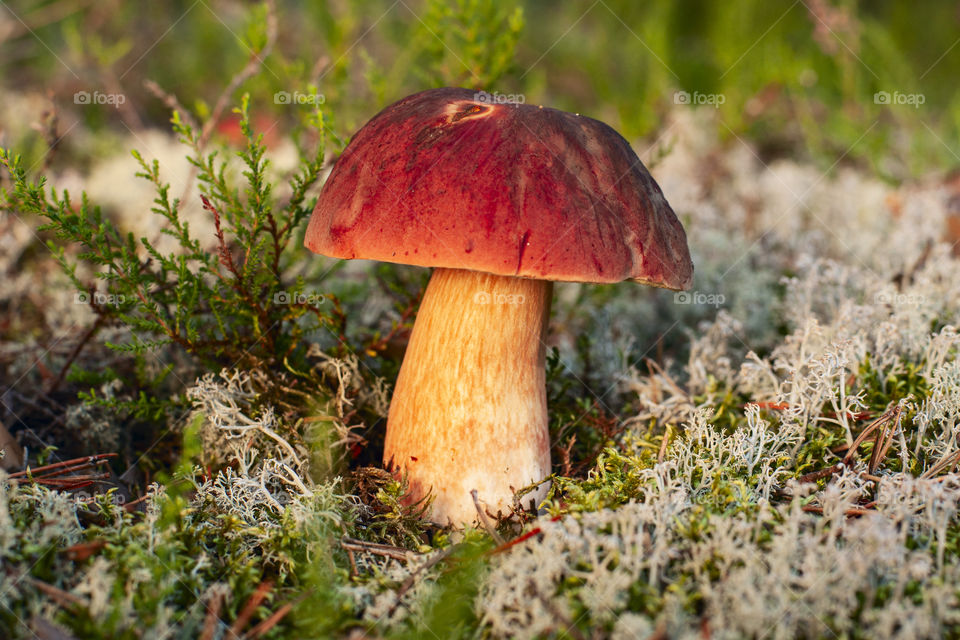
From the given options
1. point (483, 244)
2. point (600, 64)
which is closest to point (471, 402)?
point (483, 244)

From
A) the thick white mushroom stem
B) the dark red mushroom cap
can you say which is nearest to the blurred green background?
the dark red mushroom cap

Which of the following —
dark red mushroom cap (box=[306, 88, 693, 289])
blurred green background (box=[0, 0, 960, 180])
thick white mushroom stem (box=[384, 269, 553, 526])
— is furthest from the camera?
Answer: blurred green background (box=[0, 0, 960, 180])

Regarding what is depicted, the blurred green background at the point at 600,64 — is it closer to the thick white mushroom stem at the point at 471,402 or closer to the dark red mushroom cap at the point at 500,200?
the dark red mushroom cap at the point at 500,200

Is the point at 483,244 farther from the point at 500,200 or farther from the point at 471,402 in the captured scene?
the point at 471,402

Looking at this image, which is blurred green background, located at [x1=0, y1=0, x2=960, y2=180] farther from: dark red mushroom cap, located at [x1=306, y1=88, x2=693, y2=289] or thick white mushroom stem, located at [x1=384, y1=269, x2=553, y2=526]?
thick white mushroom stem, located at [x1=384, y1=269, x2=553, y2=526]

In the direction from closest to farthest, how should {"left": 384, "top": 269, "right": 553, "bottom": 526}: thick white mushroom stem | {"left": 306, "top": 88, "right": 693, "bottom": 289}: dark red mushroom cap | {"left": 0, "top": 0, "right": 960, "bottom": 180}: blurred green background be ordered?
{"left": 306, "top": 88, "right": 693, "bottom": 289}: dark red mushroom cap, {"left": 384, "top": 269, "right": 553, "bottom": 526}: thick white mushroom stem, {"left": 0, "top": 0, "right": 960, "bottom": 180}: blurred green background

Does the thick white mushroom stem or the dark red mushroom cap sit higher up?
the dark red mushroom cap

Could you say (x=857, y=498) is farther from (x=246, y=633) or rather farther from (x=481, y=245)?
(x=246, y=633)

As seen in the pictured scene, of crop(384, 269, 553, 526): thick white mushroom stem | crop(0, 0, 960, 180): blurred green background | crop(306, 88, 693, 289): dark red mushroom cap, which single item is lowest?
crop(384, 269, 553, 526): thick white mushroom stem

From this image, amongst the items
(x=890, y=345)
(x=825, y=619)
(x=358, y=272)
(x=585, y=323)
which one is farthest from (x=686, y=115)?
(x=825, y=619)
